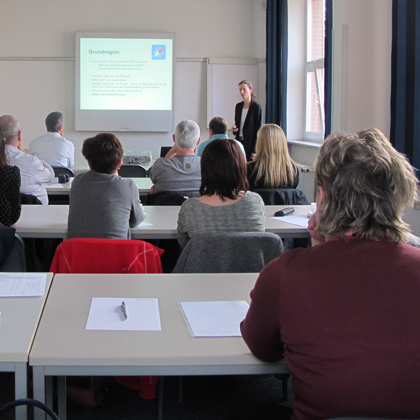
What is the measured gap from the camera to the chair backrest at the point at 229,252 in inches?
81.0

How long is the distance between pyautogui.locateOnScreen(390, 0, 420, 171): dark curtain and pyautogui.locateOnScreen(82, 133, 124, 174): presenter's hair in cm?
210

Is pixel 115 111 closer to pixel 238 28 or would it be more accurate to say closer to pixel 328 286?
pixel 238 28

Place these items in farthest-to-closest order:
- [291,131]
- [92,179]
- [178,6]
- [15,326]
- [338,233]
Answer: [178,6]
[291,131]
[92,179]
[15,326]
[338,233]

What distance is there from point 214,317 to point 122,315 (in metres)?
0.27

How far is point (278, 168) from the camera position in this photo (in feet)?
12.3

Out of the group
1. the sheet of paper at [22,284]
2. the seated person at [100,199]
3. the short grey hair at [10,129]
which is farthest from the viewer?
the short grey hair at [10,129]

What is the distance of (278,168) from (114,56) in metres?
4.95

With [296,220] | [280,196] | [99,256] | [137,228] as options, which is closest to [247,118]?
[280,196]

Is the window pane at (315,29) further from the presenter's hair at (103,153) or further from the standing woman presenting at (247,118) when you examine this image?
the presenter's hair at (103,153)

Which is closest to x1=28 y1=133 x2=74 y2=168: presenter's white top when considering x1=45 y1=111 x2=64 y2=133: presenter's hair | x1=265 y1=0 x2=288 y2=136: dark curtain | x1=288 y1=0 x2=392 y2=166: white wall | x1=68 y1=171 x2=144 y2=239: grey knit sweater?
x1=45 y1=111 x2=64 y2=133: presenter's hair

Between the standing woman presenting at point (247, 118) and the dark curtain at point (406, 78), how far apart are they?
3610 millimetres

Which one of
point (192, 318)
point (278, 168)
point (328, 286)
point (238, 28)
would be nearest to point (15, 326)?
point (192, 318)

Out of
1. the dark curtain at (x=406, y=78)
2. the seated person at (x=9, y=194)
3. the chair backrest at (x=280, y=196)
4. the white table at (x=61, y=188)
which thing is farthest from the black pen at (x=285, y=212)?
the seated person at (x=9, y=194)

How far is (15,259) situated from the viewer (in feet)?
8.02
